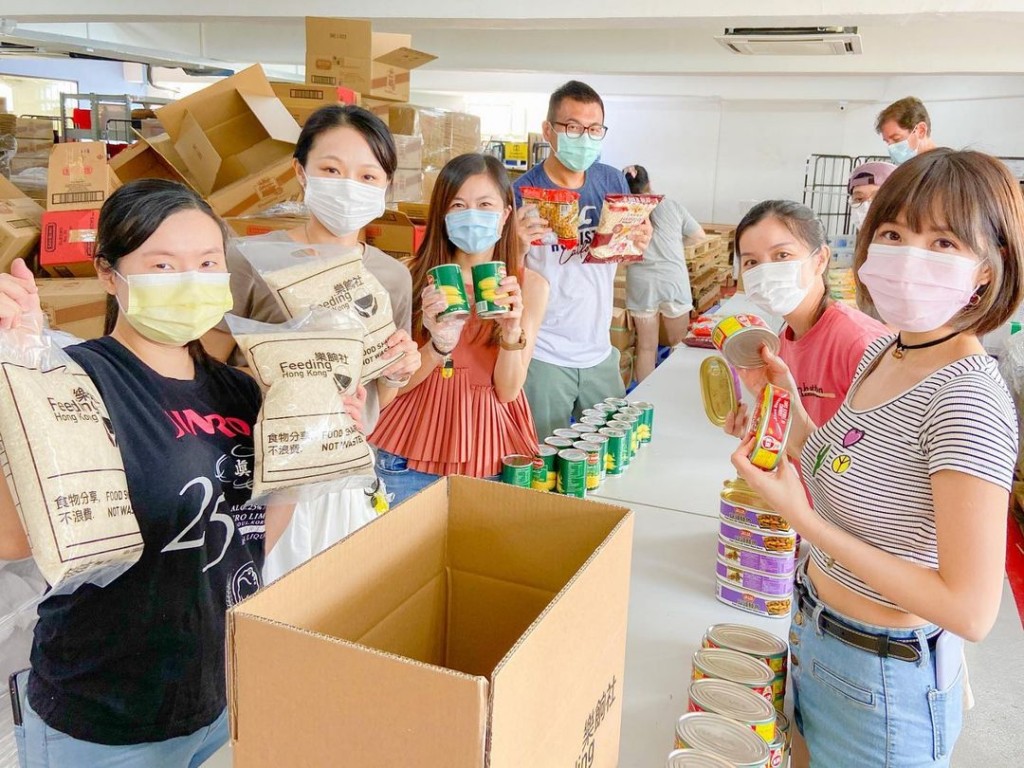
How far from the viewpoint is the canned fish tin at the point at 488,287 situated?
177 cm

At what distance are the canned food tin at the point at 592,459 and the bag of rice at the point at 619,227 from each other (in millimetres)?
692

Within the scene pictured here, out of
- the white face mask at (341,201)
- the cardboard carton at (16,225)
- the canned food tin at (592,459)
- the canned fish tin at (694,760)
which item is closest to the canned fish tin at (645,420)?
the canned food tin at (592,459)

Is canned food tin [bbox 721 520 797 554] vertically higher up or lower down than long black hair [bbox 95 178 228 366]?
lower down

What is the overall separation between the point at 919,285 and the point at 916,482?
28 cm

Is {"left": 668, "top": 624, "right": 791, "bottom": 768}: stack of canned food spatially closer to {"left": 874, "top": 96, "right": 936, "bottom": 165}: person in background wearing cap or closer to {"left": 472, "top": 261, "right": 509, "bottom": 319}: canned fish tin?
{"left": 472, "top": 261, "right": 509, "bottom": 319}: canned fish tin

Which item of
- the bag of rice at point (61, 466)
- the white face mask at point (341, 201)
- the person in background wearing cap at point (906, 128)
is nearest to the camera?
the bag of rice at point (61, 466)

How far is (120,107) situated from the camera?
24.2 feet

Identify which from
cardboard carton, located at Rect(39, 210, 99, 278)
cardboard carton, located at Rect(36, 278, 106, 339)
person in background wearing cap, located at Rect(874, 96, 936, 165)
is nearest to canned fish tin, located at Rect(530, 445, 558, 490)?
cardboard carton, located at Rect(36, 278, 106, 339)

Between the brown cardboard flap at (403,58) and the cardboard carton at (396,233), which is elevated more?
the brown cardboard flap at (403,58)

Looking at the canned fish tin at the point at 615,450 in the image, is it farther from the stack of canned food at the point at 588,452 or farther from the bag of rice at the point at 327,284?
the bag of rice at the point at 327,284

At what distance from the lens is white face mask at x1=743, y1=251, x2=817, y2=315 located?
185 cm

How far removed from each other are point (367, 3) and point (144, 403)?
185 inches

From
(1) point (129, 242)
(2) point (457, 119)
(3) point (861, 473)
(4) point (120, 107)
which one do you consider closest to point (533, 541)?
(3) point (861, 473)

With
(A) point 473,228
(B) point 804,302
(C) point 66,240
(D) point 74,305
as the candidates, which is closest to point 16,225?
(C) point 66,240
